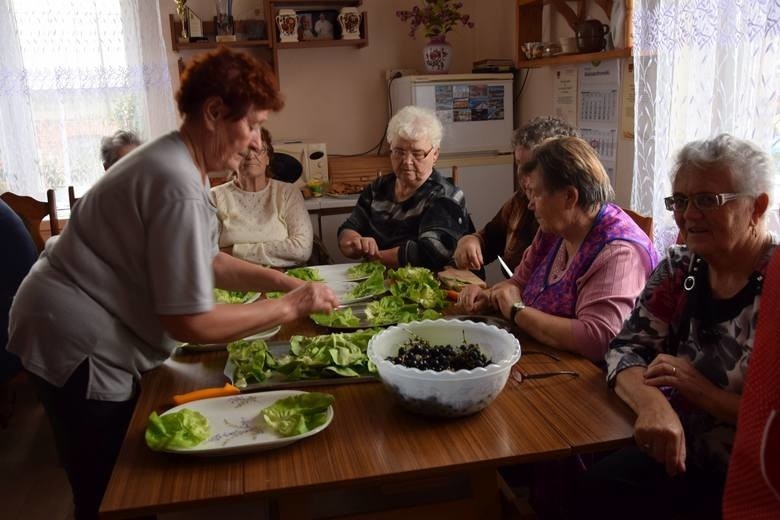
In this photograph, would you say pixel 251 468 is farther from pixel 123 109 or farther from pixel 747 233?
pixel 123 109

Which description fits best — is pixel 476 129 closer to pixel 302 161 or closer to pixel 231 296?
pixel 302 161

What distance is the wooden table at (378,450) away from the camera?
3.52 ft

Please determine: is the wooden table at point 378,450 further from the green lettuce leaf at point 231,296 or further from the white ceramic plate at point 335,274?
the white ceramic plate at point 335,274

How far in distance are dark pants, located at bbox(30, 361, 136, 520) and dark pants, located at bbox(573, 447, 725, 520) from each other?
1069 mm

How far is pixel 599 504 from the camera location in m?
1.55

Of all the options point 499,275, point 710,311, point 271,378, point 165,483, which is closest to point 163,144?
point 271,378

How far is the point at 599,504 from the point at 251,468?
2.81 ft

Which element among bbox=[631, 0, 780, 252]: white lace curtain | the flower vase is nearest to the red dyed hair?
bbox=[631, 0, 780, 252]: white lace curtain

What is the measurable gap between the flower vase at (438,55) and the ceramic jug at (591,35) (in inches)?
46.0

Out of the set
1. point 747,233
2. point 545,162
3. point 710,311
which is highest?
point 545,162

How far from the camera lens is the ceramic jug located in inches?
110

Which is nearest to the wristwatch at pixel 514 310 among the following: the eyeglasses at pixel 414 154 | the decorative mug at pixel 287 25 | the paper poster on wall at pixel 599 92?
the eyeglasses at pixel 414 154

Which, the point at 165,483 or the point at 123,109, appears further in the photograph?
the point at 123,109

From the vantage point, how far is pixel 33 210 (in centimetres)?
318
